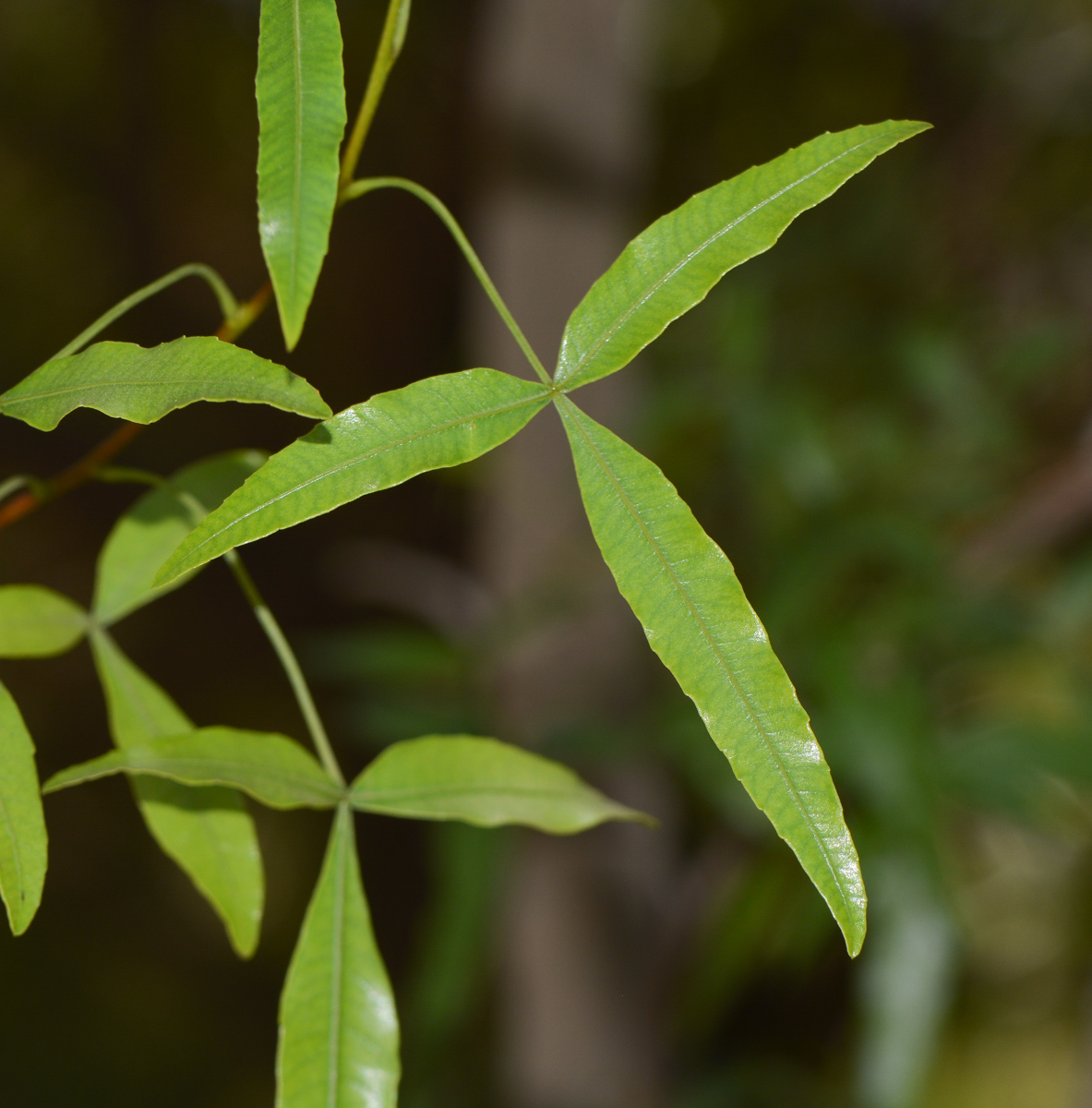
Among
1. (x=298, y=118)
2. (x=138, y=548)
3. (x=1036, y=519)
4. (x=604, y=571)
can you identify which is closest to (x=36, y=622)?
(x=138, y=548)

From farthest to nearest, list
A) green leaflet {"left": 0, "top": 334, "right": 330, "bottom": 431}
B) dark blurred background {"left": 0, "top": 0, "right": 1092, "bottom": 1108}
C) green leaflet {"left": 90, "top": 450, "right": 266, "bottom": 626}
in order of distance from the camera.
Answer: dark blurred background {"left": 0, "top": 0, "right": 1092, "bottom": 1108} < green leaflet {"left": 90, "top": 450, "right": 266, "bottom": 626} < green leaflet {"left": 0, "top": 334, "right": 330, "bottom": 431}

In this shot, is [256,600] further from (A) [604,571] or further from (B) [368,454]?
(A) [604,571]

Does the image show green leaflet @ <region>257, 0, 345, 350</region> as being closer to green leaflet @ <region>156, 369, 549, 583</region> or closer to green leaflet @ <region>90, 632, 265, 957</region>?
green leaflet @ <region>156, 369, 549, 583</region>

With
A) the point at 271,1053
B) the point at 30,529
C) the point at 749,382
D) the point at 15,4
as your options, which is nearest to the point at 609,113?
the point at 749,382

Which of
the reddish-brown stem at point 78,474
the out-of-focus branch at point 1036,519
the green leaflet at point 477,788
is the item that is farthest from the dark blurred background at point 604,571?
the reddish-brown stem at point 78,474

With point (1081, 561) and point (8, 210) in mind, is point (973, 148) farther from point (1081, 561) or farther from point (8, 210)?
point (8, 210)

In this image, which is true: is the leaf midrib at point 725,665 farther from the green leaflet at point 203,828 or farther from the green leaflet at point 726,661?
the green leaflet at point 203,828

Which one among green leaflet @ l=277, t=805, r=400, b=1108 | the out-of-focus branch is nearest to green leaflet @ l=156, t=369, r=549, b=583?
green leaflet @ l=277, t=805, r=400, b=1108
